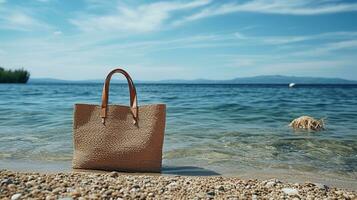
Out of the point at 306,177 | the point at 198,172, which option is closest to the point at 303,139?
the point at 306,177

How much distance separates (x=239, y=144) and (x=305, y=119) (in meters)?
3.32

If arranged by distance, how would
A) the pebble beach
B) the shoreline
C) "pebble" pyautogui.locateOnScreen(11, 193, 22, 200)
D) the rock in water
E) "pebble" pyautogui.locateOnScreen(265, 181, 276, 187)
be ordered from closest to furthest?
"pebble" pyautogui.locateOnScreen(11, 193, 22, 200) < the pebble beach < "pebble" pyautogui.locateOnScreen(265, 181, 276, 187) < the shoreline < the rock in water

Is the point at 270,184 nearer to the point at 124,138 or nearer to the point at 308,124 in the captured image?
the point at 124,138

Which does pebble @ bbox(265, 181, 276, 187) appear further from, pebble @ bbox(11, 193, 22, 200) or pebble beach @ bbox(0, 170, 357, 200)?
pebble @ bbox(11, 193, 22, 200)

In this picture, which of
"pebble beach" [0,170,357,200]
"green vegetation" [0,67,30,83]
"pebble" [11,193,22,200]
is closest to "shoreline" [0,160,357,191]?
"pebble beach" [0,170,357,200]

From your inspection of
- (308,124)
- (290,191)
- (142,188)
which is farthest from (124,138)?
(308,124)

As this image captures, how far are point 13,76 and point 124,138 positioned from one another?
58.8 metres

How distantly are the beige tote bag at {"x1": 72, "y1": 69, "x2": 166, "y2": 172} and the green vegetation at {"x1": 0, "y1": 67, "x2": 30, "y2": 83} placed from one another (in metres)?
58.1

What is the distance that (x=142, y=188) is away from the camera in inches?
137

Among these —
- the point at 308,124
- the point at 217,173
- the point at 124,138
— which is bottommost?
the point at 217,173

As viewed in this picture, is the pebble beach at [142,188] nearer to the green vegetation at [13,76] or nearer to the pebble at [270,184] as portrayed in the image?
the pebble at [270,184]

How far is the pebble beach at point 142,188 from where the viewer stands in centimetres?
320

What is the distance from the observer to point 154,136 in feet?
14.8

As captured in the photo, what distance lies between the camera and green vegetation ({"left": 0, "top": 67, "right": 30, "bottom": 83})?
57.8 m
